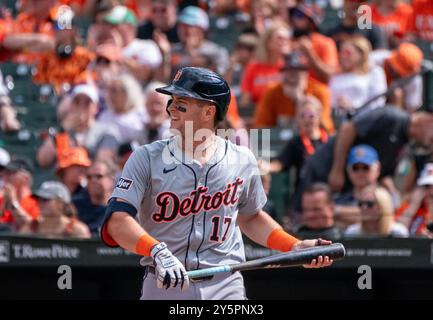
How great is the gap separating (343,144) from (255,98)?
1.75 metres

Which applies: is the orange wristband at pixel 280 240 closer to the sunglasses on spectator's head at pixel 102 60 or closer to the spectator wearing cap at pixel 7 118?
the spectator wearing cap at pixel 7 118

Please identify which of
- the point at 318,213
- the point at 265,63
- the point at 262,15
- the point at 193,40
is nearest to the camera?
the point at 318,213

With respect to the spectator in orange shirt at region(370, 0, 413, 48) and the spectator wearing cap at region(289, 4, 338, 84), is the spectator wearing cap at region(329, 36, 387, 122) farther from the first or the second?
the spectator in orange shirt at region(370, 0, 413, 48)

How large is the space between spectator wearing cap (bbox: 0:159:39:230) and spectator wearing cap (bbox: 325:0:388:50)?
10.0 ft

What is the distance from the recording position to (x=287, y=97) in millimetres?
9828

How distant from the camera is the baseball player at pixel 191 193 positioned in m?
5.23

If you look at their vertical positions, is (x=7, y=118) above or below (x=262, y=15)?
below

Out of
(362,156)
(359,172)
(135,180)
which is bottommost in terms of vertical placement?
(135,180)

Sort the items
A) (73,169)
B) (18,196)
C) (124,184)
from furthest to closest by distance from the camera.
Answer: (73,169)
(18,196)
(124,184)

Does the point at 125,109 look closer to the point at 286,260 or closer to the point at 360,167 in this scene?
the point at 360,167

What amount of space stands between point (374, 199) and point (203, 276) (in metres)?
3.18

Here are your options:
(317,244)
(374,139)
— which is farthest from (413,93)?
(317,244)

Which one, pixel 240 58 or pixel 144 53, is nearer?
pixel 144 53

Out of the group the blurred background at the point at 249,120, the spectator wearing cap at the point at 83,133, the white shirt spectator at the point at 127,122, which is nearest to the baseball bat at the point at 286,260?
the blurred background at the point at 249,120
